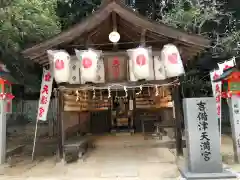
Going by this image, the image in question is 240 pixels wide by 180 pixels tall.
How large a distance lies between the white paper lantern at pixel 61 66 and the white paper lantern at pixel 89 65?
50cm

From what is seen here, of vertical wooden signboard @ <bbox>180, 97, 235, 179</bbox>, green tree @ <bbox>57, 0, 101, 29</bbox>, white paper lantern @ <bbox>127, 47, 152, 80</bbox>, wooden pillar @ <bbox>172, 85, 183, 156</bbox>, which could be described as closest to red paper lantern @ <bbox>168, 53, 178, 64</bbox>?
white paper lantern @ <bbox>127, 47, 152, 80</bbox>

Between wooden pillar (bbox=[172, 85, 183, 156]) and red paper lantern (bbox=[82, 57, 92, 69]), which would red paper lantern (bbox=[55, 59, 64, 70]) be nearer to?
red paper lantern (bbox=[82, 57, 92, 69])

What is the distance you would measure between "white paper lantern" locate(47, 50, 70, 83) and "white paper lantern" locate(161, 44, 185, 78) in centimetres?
320

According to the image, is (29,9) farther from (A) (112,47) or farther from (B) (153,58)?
(B) (153,58)

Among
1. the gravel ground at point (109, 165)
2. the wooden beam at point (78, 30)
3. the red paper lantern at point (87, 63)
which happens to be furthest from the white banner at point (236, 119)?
the wooden beam at point (78, 30)

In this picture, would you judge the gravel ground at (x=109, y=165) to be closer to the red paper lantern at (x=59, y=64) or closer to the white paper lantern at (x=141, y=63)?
the white paper lantern at (x=141, y=63)

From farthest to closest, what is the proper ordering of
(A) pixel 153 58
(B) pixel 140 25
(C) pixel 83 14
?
(C) pixel 83 14
(A) pixel 153 58
(B) pixel 140 25

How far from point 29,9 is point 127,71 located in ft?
16.1

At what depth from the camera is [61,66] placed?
862 cm

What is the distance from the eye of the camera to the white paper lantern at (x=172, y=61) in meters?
8.51

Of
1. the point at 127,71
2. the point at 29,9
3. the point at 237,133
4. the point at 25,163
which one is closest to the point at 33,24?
the point at 29,9

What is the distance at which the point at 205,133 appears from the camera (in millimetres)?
7219

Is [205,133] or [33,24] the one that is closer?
[205,133]

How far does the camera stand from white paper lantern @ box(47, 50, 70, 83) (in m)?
8.60
